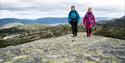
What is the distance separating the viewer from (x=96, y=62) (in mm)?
16906

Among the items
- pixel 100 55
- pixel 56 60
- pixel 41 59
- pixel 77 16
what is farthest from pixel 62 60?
pixel 77 16

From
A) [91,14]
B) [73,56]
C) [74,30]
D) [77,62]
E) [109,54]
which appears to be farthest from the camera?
[74,30]

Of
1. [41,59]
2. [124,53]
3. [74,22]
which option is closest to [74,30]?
[74,22]

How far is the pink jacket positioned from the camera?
1376 inches

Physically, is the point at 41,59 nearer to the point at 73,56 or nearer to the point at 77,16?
the point at 73,56

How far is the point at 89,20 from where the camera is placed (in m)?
35.4

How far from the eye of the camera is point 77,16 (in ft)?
114

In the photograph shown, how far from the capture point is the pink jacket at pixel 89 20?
115 feet

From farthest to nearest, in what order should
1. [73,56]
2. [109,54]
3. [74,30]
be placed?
[74,30]
[109,54]
[73,56]

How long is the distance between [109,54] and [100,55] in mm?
1080

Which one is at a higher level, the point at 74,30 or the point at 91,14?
the point at 91,14

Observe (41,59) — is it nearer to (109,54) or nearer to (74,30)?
(109,54)

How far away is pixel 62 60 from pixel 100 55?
3607 mm

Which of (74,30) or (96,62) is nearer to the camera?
(96,62)
